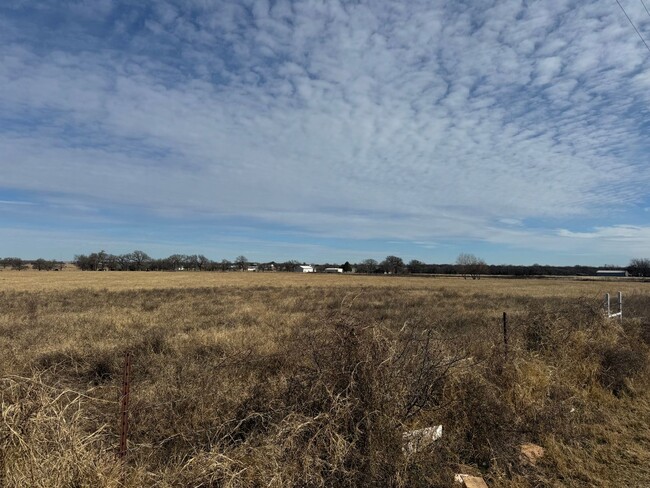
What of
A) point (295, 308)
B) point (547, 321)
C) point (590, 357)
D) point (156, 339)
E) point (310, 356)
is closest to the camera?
point (310, 356)

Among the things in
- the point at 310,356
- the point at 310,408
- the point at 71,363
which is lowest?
the point at 71,363

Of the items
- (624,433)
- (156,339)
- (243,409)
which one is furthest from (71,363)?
(624,433)

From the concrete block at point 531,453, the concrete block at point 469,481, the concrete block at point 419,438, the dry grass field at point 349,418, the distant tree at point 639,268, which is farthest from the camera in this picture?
the distant tree at point 639,268

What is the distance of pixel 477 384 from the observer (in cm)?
591

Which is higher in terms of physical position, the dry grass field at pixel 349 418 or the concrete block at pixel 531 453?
the dry grass field at pixel 349 418

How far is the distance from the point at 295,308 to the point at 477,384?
20044 mm

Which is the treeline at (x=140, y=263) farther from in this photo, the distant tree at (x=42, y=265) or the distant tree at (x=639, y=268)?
the distant tree at (x=639, y=268)

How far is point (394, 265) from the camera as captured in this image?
16612 cm

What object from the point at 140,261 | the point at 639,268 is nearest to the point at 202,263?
the point at 140,261

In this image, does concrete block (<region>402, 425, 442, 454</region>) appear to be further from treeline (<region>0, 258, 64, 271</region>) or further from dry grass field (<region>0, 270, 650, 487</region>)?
treeline (<region>0, 258, 64, 271</region>)

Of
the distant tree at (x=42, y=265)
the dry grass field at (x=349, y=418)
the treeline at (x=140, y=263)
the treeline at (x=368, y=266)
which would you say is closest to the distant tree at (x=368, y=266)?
the treeline at (x=368, y=266)

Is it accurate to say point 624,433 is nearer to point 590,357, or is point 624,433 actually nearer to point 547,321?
point 590,357

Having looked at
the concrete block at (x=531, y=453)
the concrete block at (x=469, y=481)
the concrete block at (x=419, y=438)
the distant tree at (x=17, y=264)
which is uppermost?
the distant tree at (x=17, y=264)

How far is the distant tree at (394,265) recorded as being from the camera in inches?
6531
